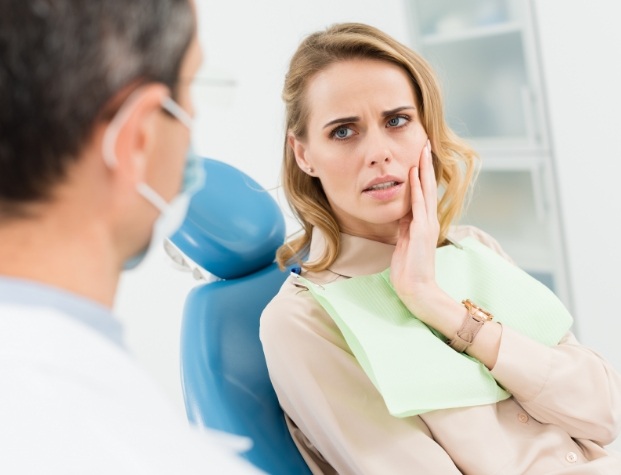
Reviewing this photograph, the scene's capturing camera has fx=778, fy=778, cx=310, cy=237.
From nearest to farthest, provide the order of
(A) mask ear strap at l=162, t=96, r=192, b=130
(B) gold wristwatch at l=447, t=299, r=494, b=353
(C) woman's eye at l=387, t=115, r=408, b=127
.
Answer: (A) mask ear strap at l=162, t=96, r=192, b=130 < (B) gold wristwatch at l=447, t=299, r=494, b=353 < (C) woman's eye at l=387, t=115, r=408, b=127

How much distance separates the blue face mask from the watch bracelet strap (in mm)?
634

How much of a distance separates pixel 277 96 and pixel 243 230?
1.83 meters

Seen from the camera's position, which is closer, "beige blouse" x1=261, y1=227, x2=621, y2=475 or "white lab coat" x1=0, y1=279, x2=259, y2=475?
"white lab coat" x1=0, y1=279, x2=259, y2=475

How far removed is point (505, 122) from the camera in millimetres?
3023

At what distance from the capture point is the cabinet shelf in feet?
9.46

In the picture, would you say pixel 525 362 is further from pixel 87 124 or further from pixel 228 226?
pixel 87 124

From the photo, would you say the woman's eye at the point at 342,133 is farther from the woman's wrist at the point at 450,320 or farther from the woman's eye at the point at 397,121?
the woman's wrist at the point at 450,320

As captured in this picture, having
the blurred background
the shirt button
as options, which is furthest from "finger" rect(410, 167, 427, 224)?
the blurred background

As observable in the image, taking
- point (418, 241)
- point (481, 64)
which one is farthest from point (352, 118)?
point (481, 64)

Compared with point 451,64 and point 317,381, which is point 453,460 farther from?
point 451,64

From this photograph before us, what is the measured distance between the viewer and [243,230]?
141 cm

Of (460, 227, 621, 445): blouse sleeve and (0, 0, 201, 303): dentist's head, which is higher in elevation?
(0, 0, 201, 303): dentist's head

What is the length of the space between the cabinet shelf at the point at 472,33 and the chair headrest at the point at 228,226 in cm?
176

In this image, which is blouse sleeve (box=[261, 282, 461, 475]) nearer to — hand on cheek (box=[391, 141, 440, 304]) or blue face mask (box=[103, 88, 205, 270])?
hand on cheek (box=[391, 141, 440, 304])
